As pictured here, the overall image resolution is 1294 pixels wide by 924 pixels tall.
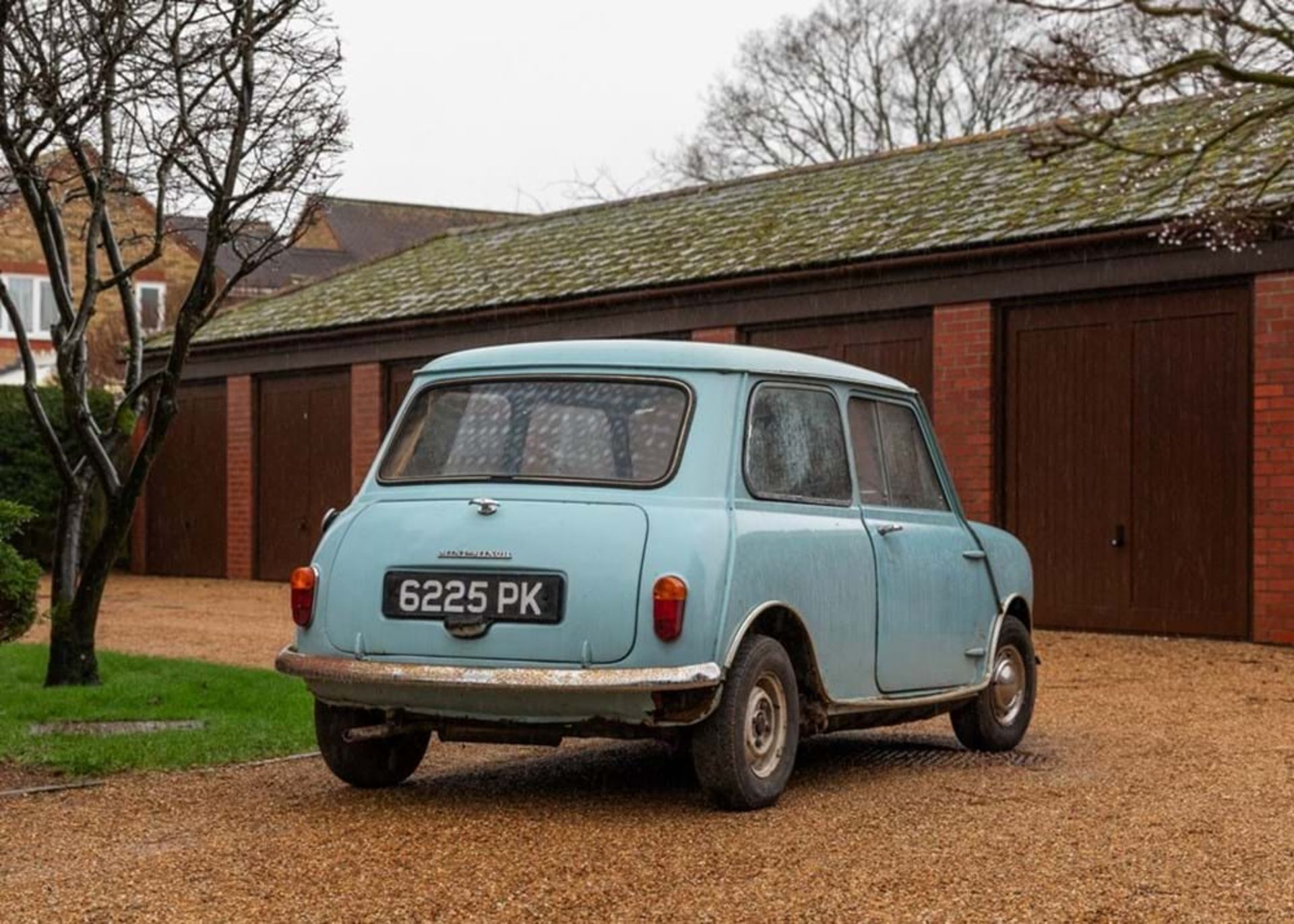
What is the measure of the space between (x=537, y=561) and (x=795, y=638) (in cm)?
117

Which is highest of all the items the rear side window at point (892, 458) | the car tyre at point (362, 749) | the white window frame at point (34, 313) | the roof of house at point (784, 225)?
the white window frame at point (34, 313)

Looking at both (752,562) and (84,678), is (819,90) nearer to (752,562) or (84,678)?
(84,678)

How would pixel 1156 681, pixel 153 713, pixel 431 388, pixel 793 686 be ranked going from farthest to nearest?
pixel 1156 681, pixel 153 713, pixel 431 388, pixel 793 686

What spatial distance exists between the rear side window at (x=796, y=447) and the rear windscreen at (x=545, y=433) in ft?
1.14

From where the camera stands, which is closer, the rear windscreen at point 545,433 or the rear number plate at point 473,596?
the rear number plate at point 473,596

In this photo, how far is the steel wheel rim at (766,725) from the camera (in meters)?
7.00

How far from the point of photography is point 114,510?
36.8ft

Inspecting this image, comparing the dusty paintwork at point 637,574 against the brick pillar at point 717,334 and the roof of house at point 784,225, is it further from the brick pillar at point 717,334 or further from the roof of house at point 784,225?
the brick pillar at point 717,334

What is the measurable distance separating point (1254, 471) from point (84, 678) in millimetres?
8986

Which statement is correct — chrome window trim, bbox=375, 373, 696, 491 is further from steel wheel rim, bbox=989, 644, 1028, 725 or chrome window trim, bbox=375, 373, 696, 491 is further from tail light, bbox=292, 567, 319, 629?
steel wheel rim, bbox=989, 644, 1028, 725

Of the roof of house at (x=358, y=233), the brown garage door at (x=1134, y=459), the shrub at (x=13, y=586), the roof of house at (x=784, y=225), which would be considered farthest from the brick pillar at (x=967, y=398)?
the roof of house at (x=358, y=233)

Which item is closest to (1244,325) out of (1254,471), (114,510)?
(1254,471)

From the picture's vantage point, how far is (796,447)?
7723mm

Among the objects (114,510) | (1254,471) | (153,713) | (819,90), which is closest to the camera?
(153,713)
